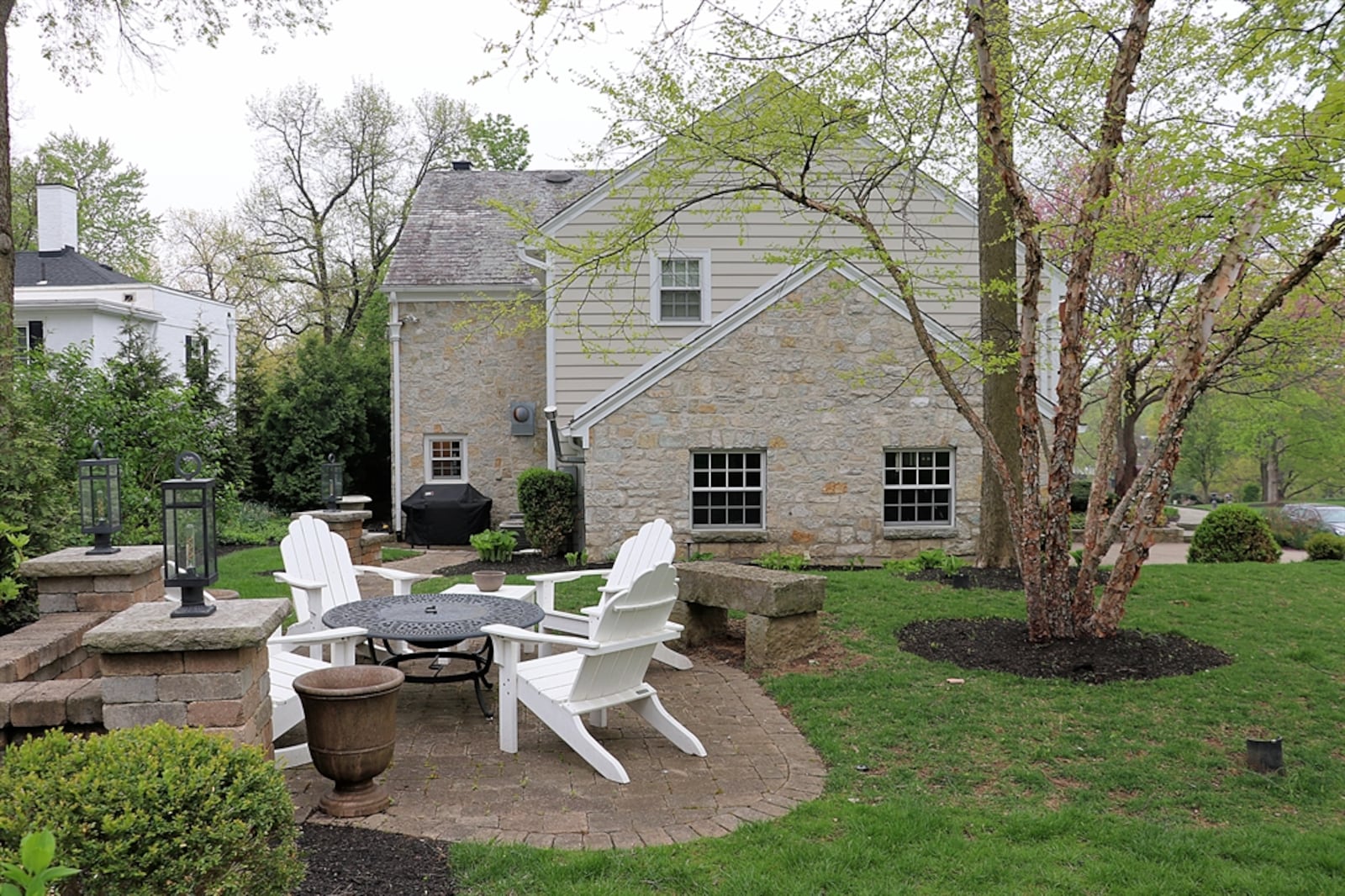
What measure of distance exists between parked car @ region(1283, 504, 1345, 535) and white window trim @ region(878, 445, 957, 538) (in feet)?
36.5

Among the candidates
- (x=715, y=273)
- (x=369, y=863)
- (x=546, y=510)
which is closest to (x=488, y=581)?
(x=369, y=863)

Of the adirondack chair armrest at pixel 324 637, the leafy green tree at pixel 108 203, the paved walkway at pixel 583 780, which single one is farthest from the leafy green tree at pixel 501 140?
the adirondack chair armrest at pixel 324 637

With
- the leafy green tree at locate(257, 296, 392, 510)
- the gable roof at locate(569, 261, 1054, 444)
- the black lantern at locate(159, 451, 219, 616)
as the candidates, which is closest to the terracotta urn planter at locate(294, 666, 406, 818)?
the black lantern at locate(159, 451, 219, 616)

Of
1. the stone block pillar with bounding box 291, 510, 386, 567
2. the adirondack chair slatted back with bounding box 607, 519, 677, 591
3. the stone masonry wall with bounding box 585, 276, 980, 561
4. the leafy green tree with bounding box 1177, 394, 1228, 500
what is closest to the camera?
the adirondack chair slatted back with bounding box 607, 519, 677, 591

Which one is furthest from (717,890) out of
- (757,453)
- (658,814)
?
(757,453)

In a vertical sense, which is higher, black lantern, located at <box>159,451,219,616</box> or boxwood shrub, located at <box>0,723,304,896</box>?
A: black lantern, located at <box>159,451,219,616</box>

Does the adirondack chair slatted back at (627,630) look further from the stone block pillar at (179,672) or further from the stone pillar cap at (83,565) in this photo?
the stone pillar cap at (83,565)

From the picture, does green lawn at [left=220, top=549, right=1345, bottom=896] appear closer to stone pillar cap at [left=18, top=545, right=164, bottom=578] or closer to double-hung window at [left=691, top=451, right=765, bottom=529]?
stone pillar cap at [left=18, top=545, right=164, bottom=578]

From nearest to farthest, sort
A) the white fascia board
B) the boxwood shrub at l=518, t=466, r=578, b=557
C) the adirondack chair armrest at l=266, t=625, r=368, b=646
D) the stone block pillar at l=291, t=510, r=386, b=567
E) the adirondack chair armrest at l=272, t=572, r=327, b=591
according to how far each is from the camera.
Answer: the adirondack chair armrest at l=266, t=625, r=368, b=646 < the adirondack chair armrest at l=272, t=572, r=327, b=591 < the stone block pillar at l=291, t=510, r=386, b=567 < the boxwood shrub at l=518, t=466, r=578, b=557 < the white fascia board

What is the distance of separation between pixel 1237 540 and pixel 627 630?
35.0 feet

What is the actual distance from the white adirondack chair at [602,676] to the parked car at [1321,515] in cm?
1848

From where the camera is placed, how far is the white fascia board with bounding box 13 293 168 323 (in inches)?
733

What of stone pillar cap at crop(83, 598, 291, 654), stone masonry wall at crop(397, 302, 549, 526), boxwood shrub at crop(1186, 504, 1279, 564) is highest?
stone masonry wall at crop(397, 302, 549, 526)

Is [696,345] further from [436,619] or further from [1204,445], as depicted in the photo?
[1204,445]
